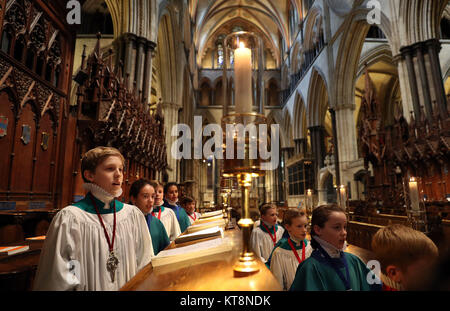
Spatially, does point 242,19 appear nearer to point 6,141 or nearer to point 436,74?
point 436,74

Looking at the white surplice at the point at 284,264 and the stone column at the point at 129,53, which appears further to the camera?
the stone column at the point at 129,53

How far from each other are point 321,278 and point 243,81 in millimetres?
Answer: 1070

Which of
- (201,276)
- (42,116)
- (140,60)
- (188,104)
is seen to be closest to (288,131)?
(188,104)

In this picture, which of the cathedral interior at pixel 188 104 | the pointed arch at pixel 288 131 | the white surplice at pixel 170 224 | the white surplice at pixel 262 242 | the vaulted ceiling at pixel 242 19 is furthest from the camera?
the pointed arch at pixel 288 131

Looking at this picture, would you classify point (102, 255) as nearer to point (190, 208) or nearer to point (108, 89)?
point (190, 208)

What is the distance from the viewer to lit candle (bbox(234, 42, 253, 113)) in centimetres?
111

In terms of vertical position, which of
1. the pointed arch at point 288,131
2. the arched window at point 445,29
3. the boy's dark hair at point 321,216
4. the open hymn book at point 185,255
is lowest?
the open hymn book at point 185,255

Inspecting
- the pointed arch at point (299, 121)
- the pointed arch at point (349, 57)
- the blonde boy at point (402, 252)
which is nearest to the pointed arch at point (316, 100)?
the pointed arch at point (299, 121)

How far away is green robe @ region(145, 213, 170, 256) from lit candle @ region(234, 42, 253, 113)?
4.69ft

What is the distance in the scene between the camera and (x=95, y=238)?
127 centimetres

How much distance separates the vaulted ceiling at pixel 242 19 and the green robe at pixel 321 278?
21.9 metres

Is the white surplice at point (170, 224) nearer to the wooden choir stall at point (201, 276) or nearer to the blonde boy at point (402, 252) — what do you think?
the wooden choir stall at point (201, 276)

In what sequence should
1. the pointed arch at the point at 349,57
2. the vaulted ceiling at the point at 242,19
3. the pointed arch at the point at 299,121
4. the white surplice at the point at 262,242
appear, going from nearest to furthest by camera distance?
1. the white surplice at the point at 262,242
2. the pointed arch at the point at 349,57
3. the pointed arch at the point at 299,121
4. the vaulted ceiling at the point at 242,19

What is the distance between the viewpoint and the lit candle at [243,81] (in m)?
1.11
